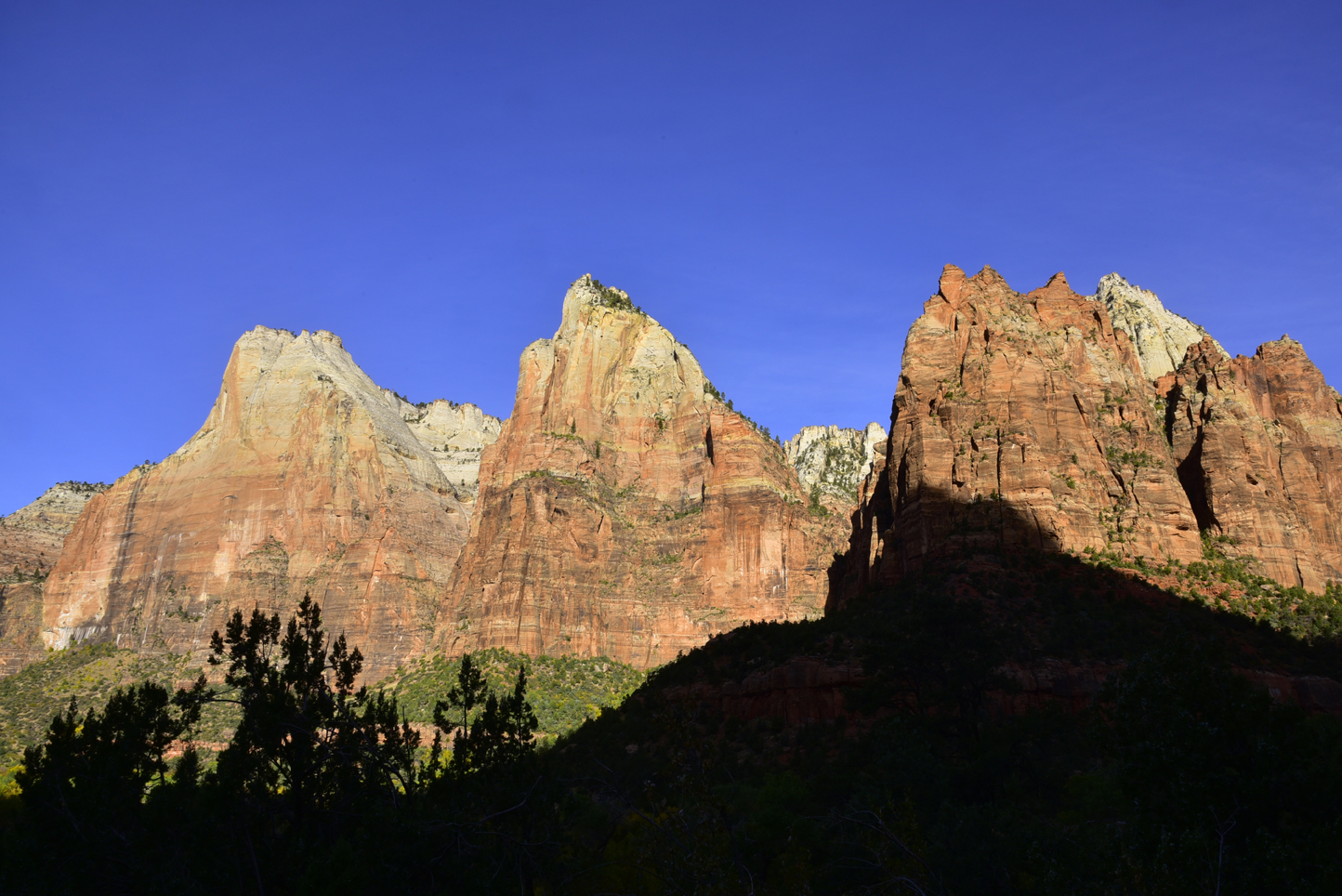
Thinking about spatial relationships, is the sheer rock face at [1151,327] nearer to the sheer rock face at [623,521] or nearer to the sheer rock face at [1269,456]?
the sheer rock face at [1269,456]

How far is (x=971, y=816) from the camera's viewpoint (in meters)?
32.7

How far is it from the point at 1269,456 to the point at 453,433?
149 meters

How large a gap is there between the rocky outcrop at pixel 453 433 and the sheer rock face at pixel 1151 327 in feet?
357

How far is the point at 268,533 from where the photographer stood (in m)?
134

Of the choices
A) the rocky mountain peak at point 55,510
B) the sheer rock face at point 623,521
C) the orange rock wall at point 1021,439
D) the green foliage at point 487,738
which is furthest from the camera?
the rocky mountain peak at point 55,510

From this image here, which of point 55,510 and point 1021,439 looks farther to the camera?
point 55,510

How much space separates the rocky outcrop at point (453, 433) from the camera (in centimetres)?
17850

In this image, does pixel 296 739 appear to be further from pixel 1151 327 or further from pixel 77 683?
pixel 77 683

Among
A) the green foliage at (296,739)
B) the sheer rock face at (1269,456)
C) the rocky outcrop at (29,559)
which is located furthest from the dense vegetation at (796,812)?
the rocky outcrop at (29,559)

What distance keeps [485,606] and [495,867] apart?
83.3m

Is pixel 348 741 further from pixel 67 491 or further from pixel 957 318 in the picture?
pixel 67 491

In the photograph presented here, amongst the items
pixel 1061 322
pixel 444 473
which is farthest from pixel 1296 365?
pixel 444 473

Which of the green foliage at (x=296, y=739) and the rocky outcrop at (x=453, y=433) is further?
the rocky outcrop at (x=453, y=433)

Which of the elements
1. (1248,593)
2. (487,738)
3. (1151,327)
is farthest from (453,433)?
(487,738)
